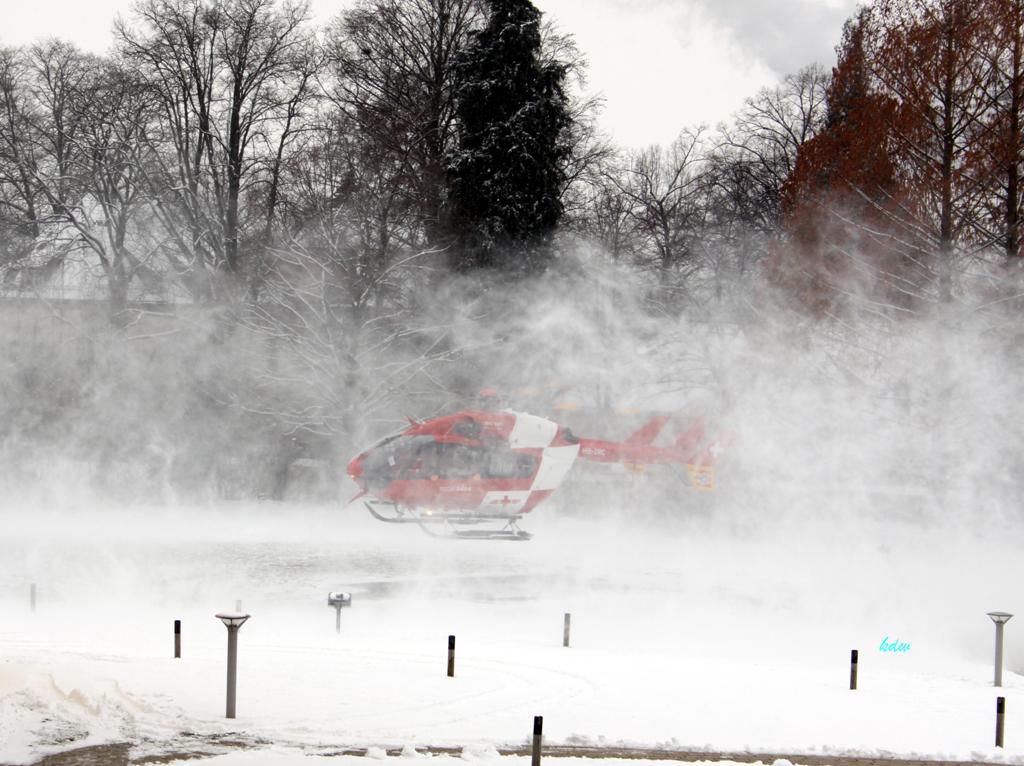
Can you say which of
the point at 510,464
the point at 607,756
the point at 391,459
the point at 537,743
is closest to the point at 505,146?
the point at 510,464

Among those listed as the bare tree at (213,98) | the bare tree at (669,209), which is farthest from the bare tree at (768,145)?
the bare tree at (213,98)

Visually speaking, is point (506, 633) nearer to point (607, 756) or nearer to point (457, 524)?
point (457, 524)

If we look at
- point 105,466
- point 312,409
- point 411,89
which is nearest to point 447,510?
point 312,409

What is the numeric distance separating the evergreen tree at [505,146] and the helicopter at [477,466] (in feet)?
22.2

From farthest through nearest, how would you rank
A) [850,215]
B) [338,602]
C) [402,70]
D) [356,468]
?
[402,70]
[850,215]
[356,468]
[338,602]

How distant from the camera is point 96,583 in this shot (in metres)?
18.9

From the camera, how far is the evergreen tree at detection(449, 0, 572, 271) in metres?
26.4

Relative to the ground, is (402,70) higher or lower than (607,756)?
higher

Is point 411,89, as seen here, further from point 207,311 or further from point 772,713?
point 772,713

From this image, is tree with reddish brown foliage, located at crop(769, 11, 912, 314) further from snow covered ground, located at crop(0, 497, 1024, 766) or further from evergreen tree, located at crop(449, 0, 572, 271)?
evergreen tree, located at crop(449, 0, 572, 271)

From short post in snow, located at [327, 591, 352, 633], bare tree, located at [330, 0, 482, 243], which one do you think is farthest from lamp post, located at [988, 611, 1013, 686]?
bare tree, located at [330, 0, 482, 243]

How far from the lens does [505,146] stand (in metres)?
26.6

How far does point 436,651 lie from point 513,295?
12599 mm

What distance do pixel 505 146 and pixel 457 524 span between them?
10821 mm
